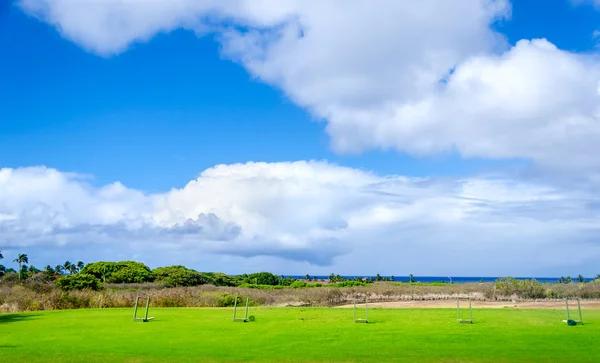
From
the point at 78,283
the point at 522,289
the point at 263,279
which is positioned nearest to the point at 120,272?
the point at 78,283

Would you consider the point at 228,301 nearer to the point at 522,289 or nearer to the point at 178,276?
the point at 178,276

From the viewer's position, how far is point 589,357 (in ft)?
53.2

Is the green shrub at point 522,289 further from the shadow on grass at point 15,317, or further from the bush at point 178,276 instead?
the shadow on grass at point 15,317

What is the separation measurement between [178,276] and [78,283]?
22312 millimetres

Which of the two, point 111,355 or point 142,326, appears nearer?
point 111,355

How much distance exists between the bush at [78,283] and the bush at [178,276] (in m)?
18.2

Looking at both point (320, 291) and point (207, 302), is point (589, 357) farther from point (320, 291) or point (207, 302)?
point (320, 291)

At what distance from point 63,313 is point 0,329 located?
28.7 feet

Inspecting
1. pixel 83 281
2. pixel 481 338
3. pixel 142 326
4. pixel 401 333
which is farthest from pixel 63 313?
pixel 481 338

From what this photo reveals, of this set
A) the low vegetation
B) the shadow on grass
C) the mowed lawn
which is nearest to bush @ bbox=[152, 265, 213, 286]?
the low vegetation

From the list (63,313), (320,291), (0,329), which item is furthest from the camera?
(320,291)

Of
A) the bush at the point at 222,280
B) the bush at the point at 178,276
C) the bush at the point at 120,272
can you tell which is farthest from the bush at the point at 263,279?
the bush at the point at 120,272

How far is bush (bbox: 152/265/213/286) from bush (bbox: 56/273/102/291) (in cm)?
1817

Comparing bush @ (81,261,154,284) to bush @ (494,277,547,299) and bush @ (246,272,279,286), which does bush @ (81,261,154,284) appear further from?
bush @ (494,277,547,299)
